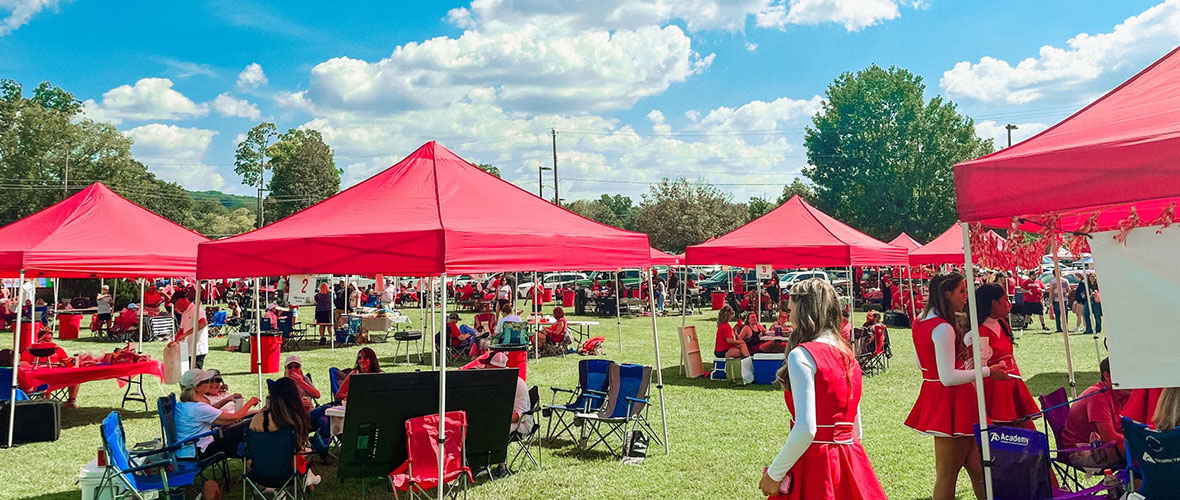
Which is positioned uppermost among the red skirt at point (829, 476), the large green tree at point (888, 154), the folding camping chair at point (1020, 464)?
the large green tree at point (888, 154)

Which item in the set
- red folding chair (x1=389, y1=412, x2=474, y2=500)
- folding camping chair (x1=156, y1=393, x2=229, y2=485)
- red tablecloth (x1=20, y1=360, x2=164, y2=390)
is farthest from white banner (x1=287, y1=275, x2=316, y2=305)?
red tablecloth (x1=20, y1=360, x2=164, y2=390)

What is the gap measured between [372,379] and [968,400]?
414 centimetres

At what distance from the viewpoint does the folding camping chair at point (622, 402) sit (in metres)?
7.85

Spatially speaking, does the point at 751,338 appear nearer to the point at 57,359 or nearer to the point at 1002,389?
the point at 1002,389

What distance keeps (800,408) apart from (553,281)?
34907 millimetres

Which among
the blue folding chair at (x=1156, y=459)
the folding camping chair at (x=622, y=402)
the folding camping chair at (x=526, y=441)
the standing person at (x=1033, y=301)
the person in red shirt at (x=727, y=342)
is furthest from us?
the standing person at (x=1033, y=301)

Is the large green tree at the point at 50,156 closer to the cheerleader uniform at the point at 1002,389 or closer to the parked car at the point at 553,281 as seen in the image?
the parked car at the point at 553,281

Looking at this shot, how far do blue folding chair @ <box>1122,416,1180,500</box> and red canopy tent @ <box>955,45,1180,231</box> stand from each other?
1.10m

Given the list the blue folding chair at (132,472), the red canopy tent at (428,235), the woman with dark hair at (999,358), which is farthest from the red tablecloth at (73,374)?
the woman with dark hair at (999,358)

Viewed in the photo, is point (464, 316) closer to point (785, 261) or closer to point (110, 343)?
point (110, 343)

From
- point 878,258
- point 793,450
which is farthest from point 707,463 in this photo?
point 878,258

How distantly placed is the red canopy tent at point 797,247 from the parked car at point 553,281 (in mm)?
21713

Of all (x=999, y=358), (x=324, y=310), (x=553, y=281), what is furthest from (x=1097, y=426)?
(x=553, y=281)

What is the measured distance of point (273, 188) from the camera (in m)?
70.1
